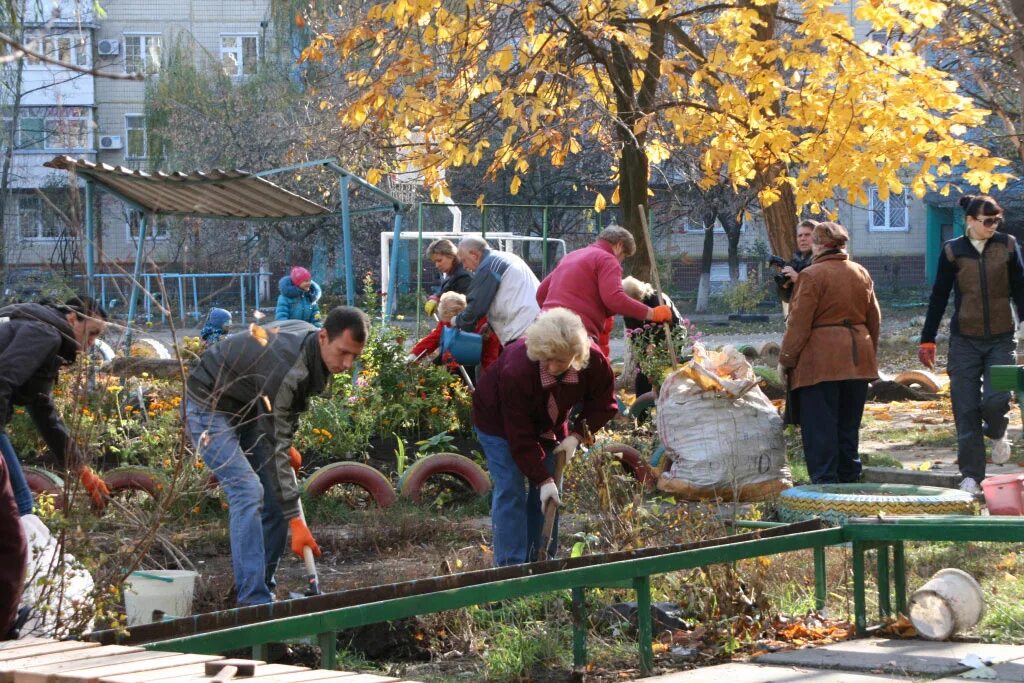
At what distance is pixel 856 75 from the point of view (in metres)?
11.3

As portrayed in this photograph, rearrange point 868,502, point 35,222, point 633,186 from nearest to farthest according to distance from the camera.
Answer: point 868,502 < point 633,186 < point 35,222

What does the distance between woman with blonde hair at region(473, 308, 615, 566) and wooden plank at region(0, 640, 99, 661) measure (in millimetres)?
2312

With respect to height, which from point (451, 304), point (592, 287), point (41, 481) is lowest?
point (41, 481)

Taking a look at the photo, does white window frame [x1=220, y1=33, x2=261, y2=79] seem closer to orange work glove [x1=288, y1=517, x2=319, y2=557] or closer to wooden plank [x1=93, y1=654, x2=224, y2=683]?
orange work glove [x1=288, y1=517, x2=319, y2=557]


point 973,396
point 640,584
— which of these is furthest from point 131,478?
point 973,396

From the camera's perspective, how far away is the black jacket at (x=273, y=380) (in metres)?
5.32

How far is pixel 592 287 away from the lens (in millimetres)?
8477

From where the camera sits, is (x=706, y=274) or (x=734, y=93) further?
(x=706, y=274)

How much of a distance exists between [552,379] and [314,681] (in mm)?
2591

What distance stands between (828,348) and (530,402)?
2998 mm

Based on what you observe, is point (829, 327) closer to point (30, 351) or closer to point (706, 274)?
point (30, 351)

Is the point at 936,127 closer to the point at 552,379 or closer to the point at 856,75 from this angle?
the point at 856,75

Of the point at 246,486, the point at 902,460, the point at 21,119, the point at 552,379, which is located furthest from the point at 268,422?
the point at 21,119

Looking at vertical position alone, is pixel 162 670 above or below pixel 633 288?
below
